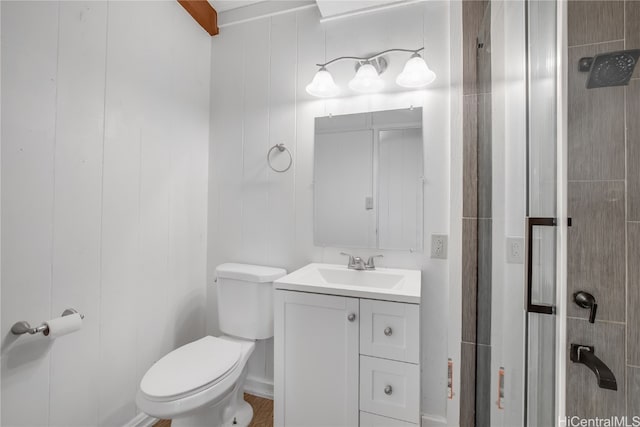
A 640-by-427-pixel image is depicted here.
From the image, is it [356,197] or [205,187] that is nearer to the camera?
[356,197]

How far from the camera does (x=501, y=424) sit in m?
0.86

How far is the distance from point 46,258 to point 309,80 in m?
1.52

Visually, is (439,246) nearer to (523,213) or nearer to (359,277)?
(359,277)

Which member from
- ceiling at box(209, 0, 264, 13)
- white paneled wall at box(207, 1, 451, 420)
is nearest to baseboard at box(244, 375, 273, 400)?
white paneled wall at box(207, 1, 451, 420)

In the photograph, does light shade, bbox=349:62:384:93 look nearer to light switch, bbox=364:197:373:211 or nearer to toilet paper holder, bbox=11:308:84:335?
light switch, bbox=364:197:373:211

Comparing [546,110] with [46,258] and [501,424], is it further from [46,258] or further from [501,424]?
[46,258]

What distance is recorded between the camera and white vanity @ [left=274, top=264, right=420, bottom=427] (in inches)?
43.5

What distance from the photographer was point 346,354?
1172 mm

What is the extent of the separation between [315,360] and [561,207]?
1.09 meters

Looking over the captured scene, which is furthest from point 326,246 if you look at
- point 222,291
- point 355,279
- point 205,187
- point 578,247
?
point 578,247

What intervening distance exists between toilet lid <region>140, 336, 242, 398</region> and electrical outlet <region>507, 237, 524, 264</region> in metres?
1.21

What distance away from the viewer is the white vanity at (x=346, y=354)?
3.63ft

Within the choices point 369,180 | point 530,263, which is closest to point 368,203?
point 369,180

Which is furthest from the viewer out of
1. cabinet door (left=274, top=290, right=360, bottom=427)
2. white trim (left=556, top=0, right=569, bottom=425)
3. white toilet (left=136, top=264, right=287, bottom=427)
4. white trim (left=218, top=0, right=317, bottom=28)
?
white trim (left=218, top=0, right=317, bottom=28)
